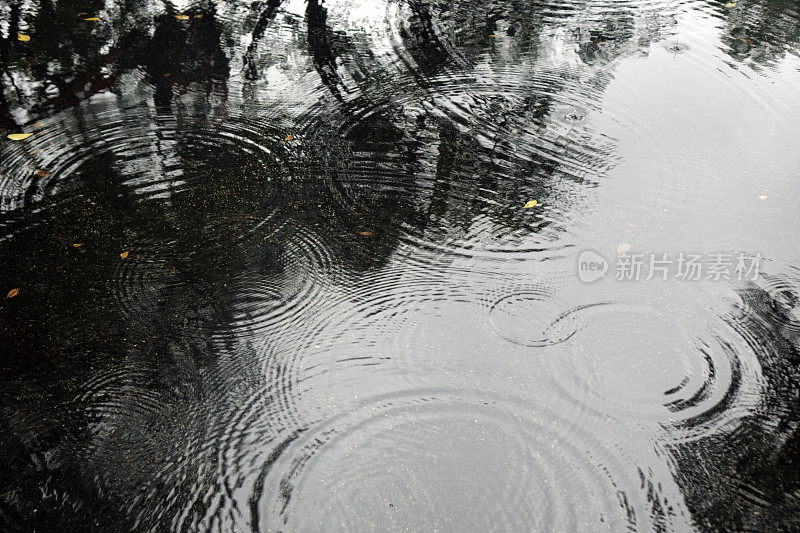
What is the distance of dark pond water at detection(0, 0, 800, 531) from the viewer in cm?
223

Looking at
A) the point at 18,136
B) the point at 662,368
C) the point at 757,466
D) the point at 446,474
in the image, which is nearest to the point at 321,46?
the point at 18,136

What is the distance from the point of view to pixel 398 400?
2502 millimetres

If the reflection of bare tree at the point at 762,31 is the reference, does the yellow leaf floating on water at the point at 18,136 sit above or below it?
below

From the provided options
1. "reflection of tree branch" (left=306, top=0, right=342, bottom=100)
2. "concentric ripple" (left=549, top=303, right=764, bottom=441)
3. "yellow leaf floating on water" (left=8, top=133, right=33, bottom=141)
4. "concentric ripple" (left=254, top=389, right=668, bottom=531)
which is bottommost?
"concentric ripple" (left=254, top=389, right=668, bottom=531)

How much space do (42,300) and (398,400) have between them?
5.99 ft

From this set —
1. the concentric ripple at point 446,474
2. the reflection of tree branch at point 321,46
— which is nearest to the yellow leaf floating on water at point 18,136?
the reflection of tree branch at point 321,46

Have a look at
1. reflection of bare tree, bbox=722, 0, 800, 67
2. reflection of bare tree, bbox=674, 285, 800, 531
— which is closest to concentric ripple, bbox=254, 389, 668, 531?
reflection of bare tree, bbox=674, 285, 800, 531

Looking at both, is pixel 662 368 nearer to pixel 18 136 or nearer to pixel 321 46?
pixel 321 46

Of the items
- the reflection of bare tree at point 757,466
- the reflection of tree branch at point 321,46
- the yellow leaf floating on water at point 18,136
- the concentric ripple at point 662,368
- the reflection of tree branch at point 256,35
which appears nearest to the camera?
the reflection of bare tree at point 757,466

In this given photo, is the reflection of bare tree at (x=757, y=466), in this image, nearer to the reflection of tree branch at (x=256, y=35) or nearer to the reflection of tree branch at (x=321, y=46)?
the reflection of tree branch at (x=321, y=46)

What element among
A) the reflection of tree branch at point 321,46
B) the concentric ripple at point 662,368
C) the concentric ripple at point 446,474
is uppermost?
the reflection of tree branch at point 321,46

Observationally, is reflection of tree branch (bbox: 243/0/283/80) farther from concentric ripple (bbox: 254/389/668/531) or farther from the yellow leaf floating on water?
concentric ripple (bbox: 254/389/668/531)

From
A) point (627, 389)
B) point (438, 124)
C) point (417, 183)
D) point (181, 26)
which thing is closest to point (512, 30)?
point (438, 124)

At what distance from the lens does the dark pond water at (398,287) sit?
7.30 ft
